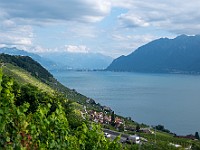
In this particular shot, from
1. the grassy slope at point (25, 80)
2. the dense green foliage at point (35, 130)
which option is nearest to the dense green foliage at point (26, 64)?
the grassy slope at point (25, 80)

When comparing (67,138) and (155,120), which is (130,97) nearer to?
(155,120)

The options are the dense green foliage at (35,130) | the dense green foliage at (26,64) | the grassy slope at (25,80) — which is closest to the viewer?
the dense green foliage at (35,130)

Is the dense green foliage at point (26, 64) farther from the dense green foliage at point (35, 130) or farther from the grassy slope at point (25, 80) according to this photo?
the dense green foliage at point (35, 130)

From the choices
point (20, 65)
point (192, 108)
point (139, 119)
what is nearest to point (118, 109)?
point (139, 119)

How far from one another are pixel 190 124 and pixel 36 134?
85.2 meters

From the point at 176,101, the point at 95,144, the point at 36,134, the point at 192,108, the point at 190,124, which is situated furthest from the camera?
the point at 176,101

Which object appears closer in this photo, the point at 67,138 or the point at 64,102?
the point at 67,138

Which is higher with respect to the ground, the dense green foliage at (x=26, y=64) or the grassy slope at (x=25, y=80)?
the dense green foliage at (x=26, y=64)

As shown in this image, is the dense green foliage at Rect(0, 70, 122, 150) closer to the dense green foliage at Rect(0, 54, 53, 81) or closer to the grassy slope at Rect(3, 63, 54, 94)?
the grassy slope at Rect(3, 63, 54, 94)

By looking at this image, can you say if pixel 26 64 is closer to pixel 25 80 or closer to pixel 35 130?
pixel 25 80

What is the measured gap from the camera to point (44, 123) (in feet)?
17.7

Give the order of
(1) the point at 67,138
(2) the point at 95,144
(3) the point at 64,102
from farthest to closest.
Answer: (3) the point at 64,102 → (2) the point at 95,144 → (1) the point at 67,138

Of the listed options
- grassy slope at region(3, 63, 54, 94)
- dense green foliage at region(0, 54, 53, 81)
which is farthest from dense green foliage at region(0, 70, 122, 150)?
dense green foliage at region(0, 54, 53, 81)

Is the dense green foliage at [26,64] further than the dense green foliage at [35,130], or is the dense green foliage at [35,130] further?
the dense green foliage at [26,64]
